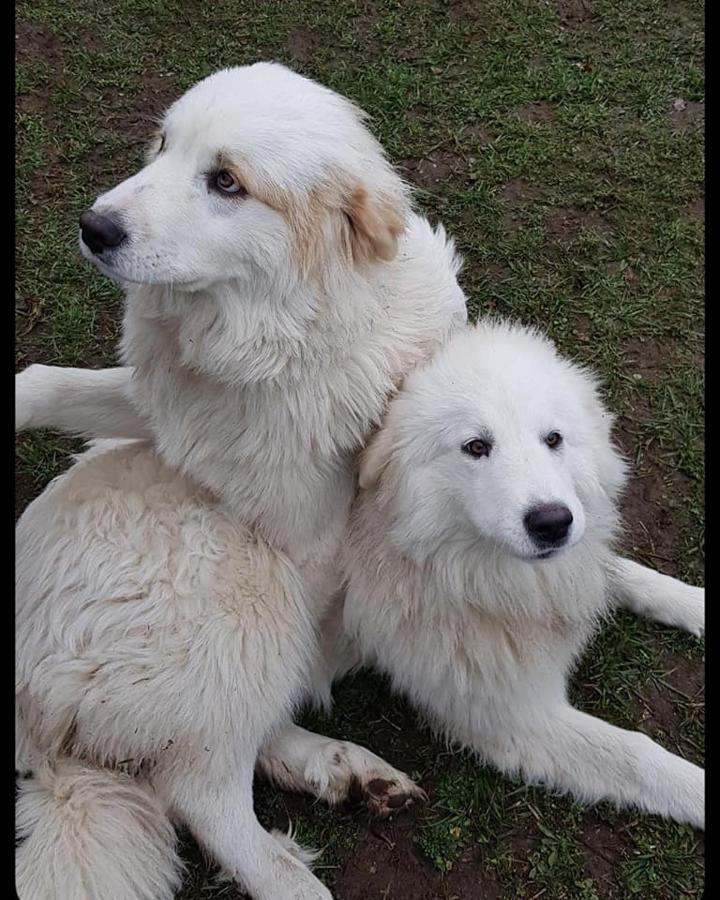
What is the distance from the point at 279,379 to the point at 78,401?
89 cm

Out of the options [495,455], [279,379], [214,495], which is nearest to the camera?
[495,455]

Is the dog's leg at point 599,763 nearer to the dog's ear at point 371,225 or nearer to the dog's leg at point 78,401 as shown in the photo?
the dog's ear at point 371,225

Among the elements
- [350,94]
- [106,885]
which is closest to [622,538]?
[106,885]

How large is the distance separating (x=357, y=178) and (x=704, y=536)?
2.13 meters

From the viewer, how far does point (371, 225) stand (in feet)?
7.88

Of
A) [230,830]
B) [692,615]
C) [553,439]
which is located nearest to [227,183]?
[553,439]

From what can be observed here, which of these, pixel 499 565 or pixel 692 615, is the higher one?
pixel 499 565

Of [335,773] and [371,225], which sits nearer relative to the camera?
[371,225]

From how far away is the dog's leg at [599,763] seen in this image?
2.71 meters

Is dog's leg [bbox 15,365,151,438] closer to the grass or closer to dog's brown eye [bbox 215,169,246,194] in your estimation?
the grass

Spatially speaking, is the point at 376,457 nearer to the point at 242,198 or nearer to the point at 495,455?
the point at 495,455

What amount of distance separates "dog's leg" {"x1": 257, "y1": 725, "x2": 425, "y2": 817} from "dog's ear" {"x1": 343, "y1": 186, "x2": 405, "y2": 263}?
1632mm

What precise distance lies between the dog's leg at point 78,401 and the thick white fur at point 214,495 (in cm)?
22

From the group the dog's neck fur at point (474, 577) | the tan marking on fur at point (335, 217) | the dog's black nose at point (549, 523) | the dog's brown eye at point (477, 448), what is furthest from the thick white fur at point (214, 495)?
the dog's black nose at point (549, 523)
